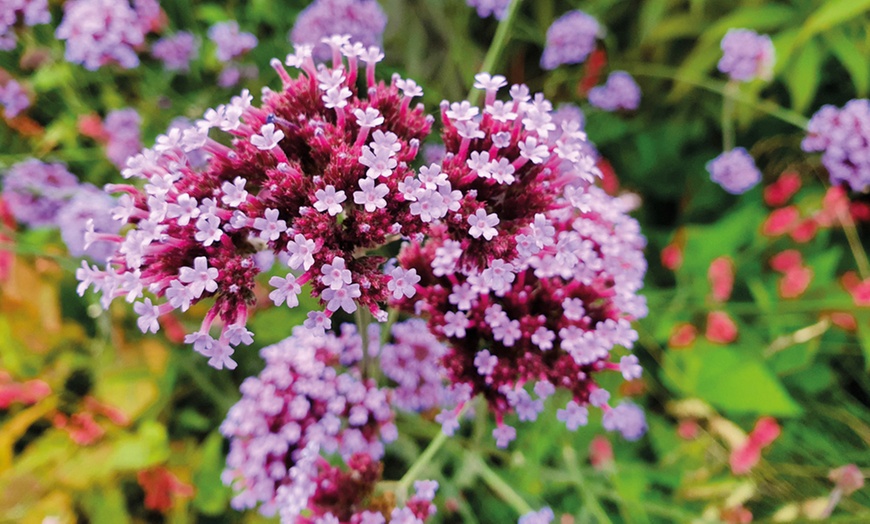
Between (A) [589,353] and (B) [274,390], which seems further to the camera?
(B) [274,390]

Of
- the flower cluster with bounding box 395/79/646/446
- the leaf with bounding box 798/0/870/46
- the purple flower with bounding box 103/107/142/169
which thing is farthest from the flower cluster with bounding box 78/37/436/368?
the leaf with bounding box 798/0/870/46

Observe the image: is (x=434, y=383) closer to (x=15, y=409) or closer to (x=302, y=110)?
(x=302, y=110)

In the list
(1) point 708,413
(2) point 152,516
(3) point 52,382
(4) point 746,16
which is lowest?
(2) point 152,516

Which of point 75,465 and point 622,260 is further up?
point 622,260

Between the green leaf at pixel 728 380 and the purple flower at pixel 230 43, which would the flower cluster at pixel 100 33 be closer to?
the purple flower at pixel 230 43

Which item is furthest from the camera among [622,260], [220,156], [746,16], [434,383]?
[746,16]

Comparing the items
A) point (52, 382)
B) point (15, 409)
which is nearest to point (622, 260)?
point (52, 382)

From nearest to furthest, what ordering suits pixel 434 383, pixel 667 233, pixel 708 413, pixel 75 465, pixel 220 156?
pixel 220 156
pixel 434 383
pixel 75 465
pixel 708 413
pixel 667 233
